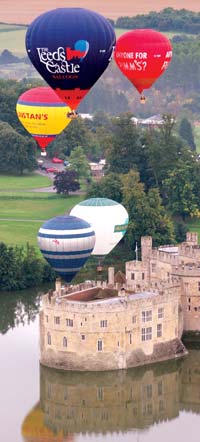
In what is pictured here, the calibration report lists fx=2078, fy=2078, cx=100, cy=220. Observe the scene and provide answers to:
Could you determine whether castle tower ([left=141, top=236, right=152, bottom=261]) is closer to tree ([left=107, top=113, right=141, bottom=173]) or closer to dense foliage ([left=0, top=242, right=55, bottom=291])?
dense foliage ([left=0, top=242, right=55, bottom=291])

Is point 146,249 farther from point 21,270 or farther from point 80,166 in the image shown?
point 80,166

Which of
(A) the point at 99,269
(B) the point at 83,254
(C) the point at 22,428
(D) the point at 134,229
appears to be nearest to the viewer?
(C) the point at 22,428

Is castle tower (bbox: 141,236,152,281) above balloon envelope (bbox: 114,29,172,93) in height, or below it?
below

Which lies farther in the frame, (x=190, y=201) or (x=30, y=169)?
(x=30, y=169)

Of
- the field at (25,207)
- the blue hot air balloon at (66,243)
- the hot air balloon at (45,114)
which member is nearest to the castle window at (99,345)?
the blue hot air balloon at (66,243)

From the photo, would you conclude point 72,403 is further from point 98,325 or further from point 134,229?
point 134,229

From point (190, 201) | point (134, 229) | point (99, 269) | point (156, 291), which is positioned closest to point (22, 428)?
point (156, 291)

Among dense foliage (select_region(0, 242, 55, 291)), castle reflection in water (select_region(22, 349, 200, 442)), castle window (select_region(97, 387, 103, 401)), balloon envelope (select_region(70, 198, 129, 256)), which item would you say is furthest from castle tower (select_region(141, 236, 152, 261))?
castle window (select_region(97, 387, 103, 401))
